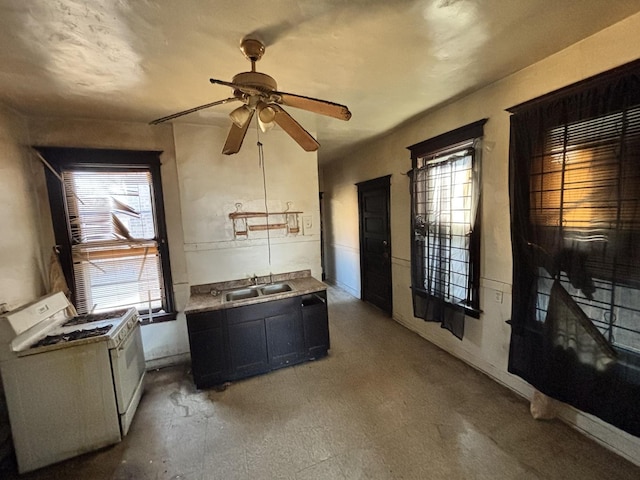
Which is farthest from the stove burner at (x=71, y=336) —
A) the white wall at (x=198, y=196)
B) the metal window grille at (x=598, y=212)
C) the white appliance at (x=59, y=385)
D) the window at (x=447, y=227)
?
the metal window grille at (x=598, y=212)

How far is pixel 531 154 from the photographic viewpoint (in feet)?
6.44

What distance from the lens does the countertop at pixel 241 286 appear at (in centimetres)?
255

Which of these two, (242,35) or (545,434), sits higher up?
(242,35)

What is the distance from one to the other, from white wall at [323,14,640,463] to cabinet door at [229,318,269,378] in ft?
6.74

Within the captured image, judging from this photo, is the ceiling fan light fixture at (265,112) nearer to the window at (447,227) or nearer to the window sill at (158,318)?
the window at (447,227)

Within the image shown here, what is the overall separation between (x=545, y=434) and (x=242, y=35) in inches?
130

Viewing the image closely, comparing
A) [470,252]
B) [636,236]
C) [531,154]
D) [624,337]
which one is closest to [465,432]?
[624,337]

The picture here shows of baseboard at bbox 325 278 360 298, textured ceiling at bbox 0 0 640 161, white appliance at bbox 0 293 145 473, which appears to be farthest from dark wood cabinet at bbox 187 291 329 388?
baseboard at bbox 325 278 360 298

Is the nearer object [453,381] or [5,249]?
[5,249]

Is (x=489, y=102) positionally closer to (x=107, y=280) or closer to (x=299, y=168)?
(x=299, y=168)

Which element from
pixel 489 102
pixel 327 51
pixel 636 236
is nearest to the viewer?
pixel 636 236

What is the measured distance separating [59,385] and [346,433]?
6.77 feet

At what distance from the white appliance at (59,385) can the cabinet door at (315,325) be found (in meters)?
1.61

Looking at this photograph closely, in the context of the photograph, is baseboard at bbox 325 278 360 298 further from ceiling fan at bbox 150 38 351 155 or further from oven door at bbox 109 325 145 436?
ceiling fan at bbox 150 38 351 155
